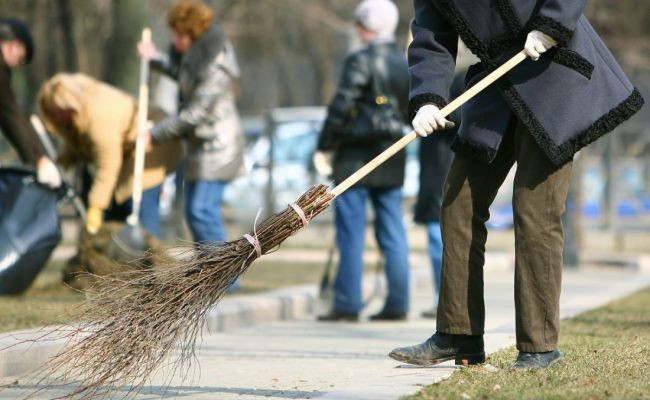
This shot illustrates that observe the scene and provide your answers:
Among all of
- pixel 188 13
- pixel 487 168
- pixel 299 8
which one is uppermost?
pixel 299 8

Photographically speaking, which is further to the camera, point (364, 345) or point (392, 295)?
point (392, 295)

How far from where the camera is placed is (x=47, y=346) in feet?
21.5

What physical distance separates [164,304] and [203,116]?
4.54 m

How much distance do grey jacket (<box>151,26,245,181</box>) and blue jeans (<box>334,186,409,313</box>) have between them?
122cm

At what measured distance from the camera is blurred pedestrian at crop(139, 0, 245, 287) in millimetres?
9688

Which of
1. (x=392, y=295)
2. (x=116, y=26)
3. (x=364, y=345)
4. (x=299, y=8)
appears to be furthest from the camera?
(x=299, y=8)

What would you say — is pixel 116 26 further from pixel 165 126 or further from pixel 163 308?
pixel 163 308

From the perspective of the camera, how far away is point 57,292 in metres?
9.35

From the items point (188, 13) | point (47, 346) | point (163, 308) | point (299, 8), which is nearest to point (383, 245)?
point (188, 13)

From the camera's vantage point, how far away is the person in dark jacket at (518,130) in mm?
5320

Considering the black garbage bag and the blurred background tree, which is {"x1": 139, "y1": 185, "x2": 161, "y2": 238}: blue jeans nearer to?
the black garbage bag

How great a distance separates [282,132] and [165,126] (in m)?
9.67

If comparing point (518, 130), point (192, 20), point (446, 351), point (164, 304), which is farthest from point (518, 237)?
point (192, 20)

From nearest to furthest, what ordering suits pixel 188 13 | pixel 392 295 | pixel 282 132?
pixel 392 295
pixel 188 13
pixel 282 132
